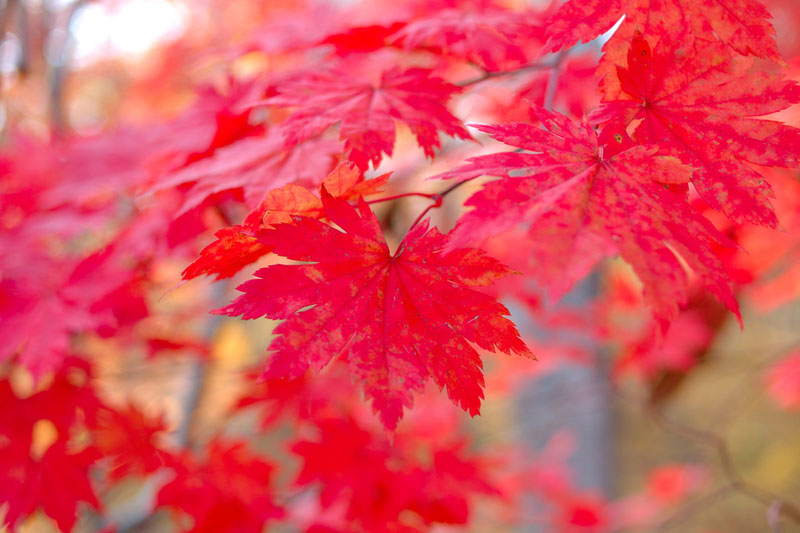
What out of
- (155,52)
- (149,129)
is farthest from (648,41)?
(155,52)

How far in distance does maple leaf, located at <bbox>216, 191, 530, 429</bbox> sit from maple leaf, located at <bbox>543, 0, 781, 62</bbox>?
278 mm

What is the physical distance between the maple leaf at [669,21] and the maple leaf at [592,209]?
0.33 ft

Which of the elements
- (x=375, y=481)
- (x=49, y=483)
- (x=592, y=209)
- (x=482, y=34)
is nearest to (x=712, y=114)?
(x=592, y=209)

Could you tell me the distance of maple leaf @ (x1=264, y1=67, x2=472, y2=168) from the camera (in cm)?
71

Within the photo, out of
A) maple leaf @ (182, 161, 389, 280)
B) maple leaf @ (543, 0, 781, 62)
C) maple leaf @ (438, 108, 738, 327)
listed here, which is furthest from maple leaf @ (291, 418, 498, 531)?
maple leaf @ (543, 0, 781, 62)

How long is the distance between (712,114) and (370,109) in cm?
42

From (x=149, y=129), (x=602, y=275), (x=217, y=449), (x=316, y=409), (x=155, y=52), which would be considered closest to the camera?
(x=217, y=449)

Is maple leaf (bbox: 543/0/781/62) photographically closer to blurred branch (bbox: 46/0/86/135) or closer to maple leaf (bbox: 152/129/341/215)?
maple leaf (bbox: 152/129/341/215)

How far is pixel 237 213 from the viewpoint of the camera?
1.39 m

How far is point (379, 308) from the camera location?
2.13 feet

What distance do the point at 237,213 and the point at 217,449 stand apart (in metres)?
0.58

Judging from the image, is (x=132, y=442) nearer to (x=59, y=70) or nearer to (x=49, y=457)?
(x=49, y=457)

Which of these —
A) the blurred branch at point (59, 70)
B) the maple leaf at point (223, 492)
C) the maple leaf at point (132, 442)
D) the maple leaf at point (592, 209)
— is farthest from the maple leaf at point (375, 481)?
the blurred branch at point (59, 70)

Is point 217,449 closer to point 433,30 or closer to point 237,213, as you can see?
point 237,213
